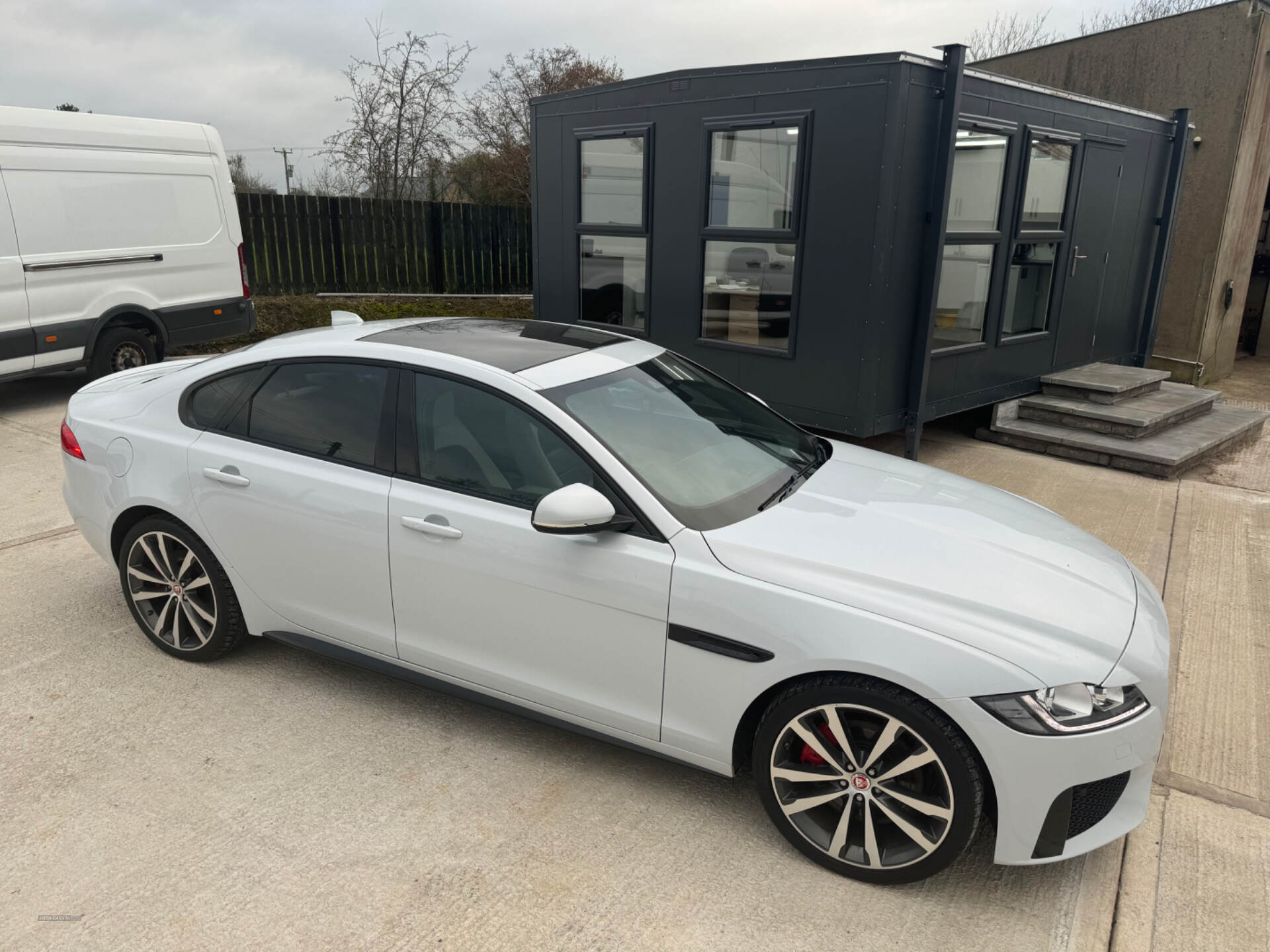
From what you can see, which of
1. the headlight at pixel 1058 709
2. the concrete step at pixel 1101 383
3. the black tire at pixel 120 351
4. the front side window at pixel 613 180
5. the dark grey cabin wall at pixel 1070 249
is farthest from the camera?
the black tire at pixel 120 351

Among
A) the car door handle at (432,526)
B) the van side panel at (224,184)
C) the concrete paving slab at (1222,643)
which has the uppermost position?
the van side panel at (224,184)

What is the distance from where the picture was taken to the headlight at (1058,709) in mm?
2387

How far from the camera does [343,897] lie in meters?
2.61

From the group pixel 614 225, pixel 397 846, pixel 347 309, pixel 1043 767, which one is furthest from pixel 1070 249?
pixel 347 309

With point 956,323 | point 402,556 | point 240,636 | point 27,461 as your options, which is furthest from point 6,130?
point 956,323

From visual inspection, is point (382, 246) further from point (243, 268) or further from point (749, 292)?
point (749, 292)

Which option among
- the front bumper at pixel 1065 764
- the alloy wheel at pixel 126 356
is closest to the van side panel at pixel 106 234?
the alloy wheel at pixel 126 356

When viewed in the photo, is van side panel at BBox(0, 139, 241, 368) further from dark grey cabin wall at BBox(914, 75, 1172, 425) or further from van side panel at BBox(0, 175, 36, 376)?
dark grey cabin wall at BBox(914, 75, 1172, 425)

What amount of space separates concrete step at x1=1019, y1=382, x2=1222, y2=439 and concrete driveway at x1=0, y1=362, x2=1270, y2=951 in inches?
147

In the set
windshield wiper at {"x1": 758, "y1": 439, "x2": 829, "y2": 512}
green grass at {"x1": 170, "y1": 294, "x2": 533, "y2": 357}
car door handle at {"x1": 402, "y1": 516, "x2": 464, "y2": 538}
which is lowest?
green grass at {"x1": 170, "y1": 294, "x2": 533, "y2": 357}

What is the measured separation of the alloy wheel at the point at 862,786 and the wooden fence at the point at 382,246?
42.8ft

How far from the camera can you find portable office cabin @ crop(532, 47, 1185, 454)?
6.48 m

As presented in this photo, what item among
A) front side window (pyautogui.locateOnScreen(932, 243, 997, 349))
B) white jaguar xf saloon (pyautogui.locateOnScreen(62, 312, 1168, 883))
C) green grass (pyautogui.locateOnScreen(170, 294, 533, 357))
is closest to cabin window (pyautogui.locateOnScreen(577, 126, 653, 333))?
front side window (pyautogui.locateOnScreen(932, 243, 997, 349))

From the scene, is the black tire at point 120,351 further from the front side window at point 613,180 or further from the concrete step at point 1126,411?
the concrete step at point 1126,411
